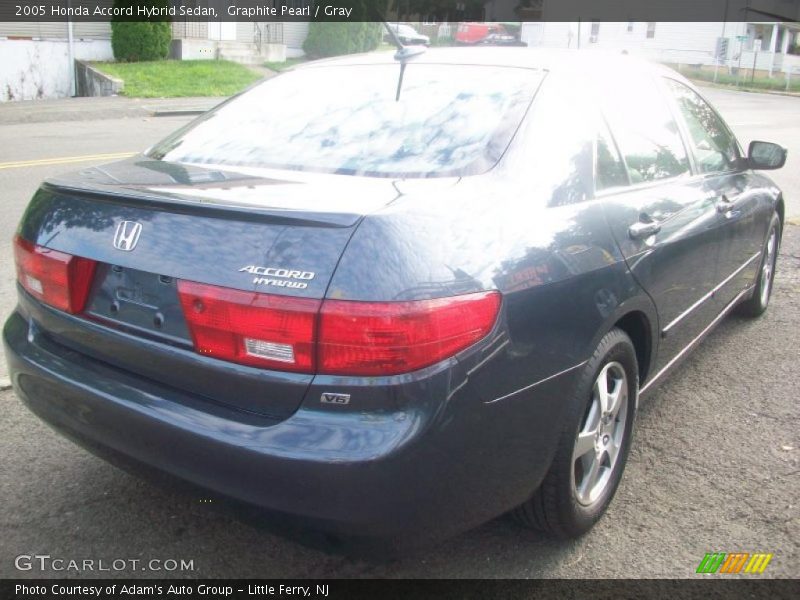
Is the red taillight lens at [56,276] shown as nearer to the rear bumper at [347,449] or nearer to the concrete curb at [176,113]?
the rear bumper at [347,449]

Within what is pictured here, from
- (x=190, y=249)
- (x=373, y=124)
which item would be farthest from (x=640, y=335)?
(x=190, y=249)

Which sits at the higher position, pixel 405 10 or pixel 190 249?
pixel 405 10

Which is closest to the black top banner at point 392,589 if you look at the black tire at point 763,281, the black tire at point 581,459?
the black tire at point 581,459

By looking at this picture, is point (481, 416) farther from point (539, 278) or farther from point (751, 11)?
point (751, 11)

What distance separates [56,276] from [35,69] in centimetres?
2163

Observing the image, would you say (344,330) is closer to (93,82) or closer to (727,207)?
(727,207)

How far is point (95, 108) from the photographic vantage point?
17.5 m

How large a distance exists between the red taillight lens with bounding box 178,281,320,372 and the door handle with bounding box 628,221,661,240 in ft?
4.44

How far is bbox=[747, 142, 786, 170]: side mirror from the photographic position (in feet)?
14.3

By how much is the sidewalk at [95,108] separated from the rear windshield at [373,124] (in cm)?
1436

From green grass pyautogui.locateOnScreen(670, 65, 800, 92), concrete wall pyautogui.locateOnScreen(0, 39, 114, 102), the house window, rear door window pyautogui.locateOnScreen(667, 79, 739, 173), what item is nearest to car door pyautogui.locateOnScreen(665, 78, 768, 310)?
rear door window pyautogui.locateOnScreen(667, 79, 739, 173)

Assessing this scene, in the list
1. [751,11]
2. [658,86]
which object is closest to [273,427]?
[658,86]

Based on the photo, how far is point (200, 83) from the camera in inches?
845

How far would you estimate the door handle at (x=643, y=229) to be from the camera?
2815 millimetres
